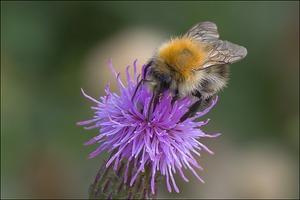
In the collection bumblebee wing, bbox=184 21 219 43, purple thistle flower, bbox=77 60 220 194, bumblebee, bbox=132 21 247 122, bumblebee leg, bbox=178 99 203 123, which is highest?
bumblebee wing, bbox=184 21 219 43

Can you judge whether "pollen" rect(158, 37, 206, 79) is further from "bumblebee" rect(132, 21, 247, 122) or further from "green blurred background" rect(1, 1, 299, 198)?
"green blurred background" rect(1, 1, 299, 198)

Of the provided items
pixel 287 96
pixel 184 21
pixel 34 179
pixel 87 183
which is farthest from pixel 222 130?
pixel 34 179

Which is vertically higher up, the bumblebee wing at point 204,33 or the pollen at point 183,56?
the bumblebee wing at point 204,33

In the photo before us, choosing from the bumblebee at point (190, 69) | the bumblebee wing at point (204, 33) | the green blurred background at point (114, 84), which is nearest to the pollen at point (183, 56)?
the bumblebee at point (190, 69)

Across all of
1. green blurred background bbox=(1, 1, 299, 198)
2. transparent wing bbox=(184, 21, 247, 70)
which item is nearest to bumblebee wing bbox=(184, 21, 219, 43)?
transparent wing bbox=(184, 21, 247, 70)

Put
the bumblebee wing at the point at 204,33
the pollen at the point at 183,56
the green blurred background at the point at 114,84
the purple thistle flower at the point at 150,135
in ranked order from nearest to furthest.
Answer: the pollen at the point at 183,56, the purple thistle flower at the point at 150,135, the bumblebee wing at the point at 204,33, the green blurred background at the point at 114,84

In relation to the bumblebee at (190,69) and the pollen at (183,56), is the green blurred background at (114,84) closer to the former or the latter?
the bumblebee at (190,69)
